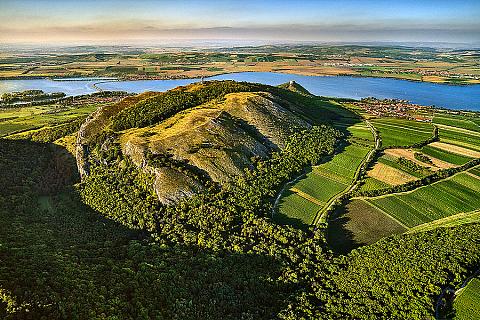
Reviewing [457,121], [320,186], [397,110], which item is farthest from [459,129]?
[320,186]

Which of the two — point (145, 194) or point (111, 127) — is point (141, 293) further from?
point (111, 127)

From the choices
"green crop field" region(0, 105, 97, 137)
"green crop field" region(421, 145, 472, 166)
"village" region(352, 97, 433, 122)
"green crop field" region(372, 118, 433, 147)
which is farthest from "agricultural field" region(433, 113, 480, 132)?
"green crop field" region(0, 105, 97, 137)

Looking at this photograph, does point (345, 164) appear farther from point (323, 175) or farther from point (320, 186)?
point (320, 186)

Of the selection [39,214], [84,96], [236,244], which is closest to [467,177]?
[236,244]

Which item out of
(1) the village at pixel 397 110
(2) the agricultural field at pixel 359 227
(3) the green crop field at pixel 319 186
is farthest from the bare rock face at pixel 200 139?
(1) the village at pixel 397 110

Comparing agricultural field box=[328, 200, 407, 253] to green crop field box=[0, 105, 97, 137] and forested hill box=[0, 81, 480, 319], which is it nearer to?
forested hill box=[0, 81, 480, 319]
